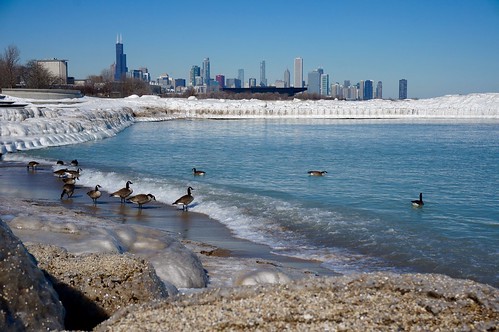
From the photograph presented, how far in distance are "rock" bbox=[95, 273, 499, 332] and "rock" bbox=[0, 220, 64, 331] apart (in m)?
0.46

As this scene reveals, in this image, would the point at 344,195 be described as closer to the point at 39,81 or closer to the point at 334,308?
the point at 334,308

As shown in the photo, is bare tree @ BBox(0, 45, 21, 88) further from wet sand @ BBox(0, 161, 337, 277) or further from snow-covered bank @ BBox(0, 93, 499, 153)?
wet sand @ BBox(0, 161, 337, 277)

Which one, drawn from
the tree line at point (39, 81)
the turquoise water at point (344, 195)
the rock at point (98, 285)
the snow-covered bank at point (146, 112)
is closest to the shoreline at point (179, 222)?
Result: the turquoise water at point (344, 195)

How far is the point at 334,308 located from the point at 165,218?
11414mm

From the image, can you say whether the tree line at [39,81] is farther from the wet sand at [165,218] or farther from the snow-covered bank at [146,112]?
the wet sand at [165,218]

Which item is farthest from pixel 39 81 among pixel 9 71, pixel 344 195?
pixel 344 195

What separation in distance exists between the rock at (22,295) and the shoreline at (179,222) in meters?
3.56

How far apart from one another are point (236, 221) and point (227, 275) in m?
5.75

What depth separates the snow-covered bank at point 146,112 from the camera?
37.7m

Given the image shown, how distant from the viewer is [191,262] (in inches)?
294

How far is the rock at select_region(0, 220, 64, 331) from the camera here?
11.6 feet

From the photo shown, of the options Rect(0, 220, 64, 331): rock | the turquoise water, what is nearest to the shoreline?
the turquoise water

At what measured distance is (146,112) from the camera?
77938mm

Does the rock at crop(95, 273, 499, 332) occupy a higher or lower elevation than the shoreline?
higher
